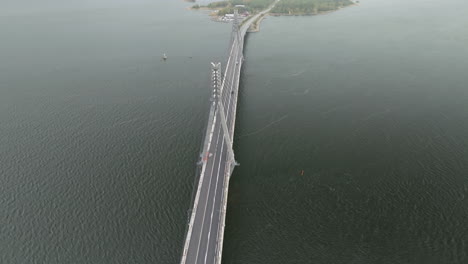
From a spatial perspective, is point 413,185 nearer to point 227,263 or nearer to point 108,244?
point 227,263

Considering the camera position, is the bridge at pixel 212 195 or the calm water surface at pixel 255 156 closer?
the bridge at pixel 212 195

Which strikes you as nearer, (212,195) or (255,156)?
(212,195)

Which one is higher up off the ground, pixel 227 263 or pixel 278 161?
pixel 278 161

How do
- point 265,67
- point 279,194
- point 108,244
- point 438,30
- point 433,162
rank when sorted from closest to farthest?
1. point 108,244
2. point 279,194
3. point 433,162
4. point 265,67
5. point 438,30

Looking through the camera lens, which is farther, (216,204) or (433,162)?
(433,162)

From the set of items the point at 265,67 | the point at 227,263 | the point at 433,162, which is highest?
the point at 265,67

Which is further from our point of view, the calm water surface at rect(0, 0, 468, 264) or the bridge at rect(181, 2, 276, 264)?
the calm water surface at rect(0, 0, 468, 264)

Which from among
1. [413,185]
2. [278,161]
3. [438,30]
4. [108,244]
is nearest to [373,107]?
[413,185]

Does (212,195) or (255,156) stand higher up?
(212,195)
